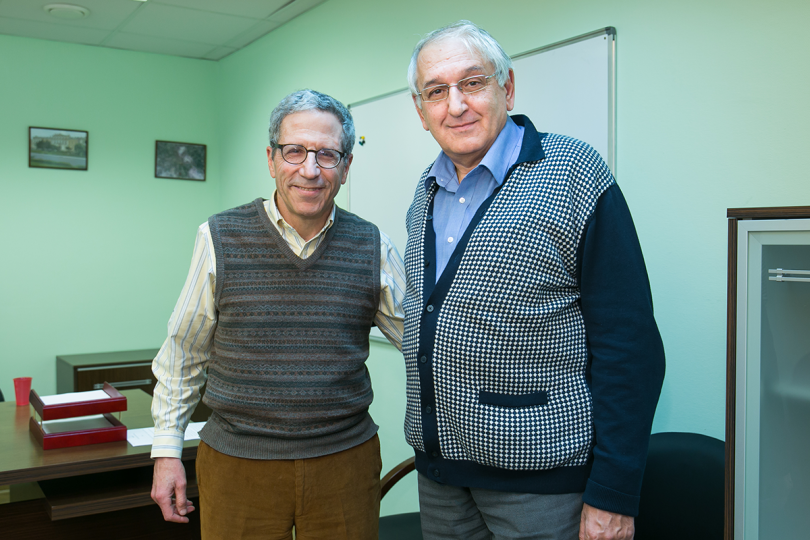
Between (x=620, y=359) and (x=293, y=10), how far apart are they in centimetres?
330

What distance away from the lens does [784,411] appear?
1249 mm

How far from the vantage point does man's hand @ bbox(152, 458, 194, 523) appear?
1.53m

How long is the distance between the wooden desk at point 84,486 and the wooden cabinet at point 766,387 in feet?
5.02

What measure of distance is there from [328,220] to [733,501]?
102cm

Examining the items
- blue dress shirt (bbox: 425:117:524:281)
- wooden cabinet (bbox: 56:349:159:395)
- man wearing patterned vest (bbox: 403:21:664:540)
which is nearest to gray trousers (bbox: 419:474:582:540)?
man wearing patterned vest (bbox: 403:21:664:540)

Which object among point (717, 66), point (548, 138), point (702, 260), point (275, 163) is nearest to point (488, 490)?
point (548, 138)

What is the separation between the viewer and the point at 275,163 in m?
1.53

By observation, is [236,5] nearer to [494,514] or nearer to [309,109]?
[309,109]

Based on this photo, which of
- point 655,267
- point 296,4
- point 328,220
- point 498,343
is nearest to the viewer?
point 498,343

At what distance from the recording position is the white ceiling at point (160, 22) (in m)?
3.71

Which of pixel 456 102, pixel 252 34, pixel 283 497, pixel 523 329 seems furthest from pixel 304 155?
pixel 252 34

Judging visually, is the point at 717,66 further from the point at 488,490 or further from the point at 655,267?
the point at 488,490

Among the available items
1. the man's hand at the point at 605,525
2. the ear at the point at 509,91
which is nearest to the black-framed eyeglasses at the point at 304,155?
the ear at the point at 509,91

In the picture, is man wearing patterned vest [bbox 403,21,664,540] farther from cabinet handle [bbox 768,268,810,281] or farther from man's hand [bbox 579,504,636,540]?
cabinet handle [bbox 768,268,810,281]
